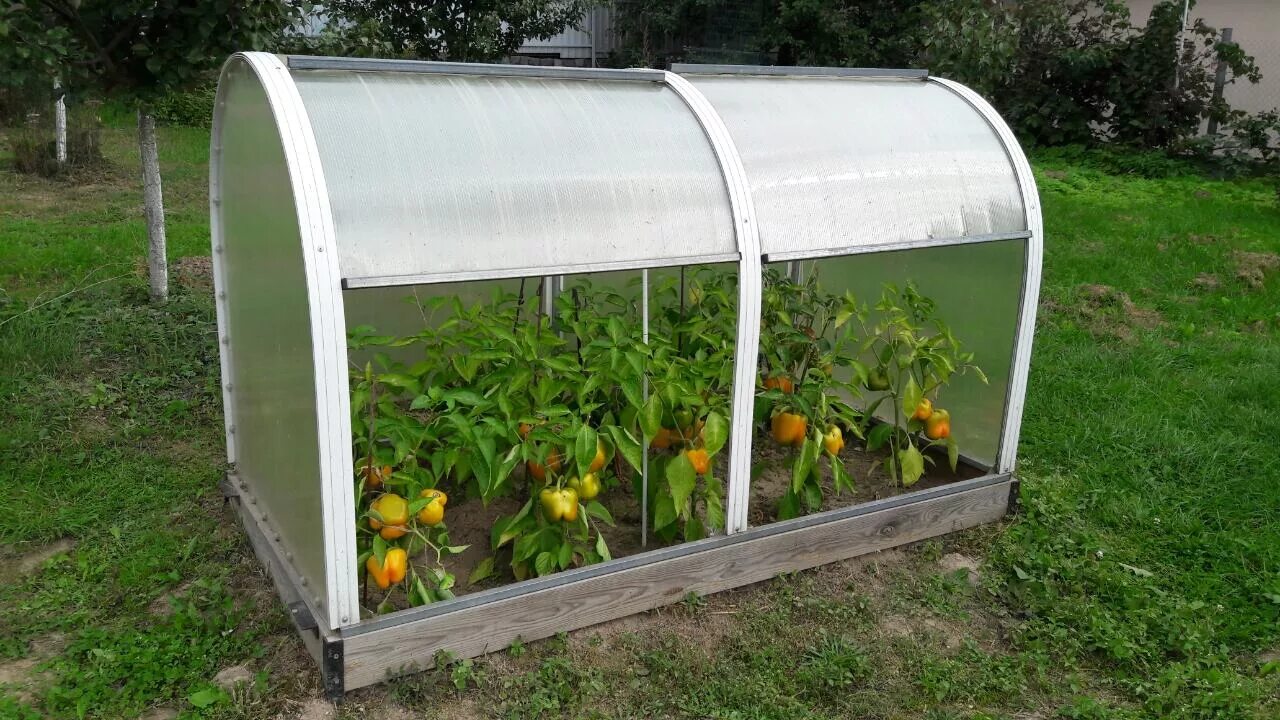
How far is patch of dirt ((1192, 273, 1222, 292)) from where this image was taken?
23.0ft

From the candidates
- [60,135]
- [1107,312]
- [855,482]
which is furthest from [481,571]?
[60,135]

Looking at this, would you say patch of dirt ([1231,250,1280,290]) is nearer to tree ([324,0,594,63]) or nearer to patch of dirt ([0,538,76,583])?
tree ([324,0,594,63])

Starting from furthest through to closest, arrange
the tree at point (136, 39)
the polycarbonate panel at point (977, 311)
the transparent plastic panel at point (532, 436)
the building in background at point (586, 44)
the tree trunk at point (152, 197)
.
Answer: the building in background at point (586, 44) → the tree trunk at point (152, 197) → the tree at point (136, 39) → the polycarbonate panel at point (977, 311) → the transparent plastic panel at point (532, 436)

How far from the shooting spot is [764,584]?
357cm

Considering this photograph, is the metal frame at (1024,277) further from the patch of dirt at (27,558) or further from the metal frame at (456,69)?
the patch of dirt at (27,558)

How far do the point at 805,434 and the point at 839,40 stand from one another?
9.75 metres

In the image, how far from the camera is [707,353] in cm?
378

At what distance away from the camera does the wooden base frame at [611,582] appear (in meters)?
2.85

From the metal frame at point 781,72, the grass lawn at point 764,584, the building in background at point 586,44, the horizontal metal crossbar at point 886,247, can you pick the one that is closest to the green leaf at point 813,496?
the grass lawn at point 764,584

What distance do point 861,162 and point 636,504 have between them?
155 centimetres

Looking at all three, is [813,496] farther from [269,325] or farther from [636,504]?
[269,325]

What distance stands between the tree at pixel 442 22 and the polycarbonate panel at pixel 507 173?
5.10m

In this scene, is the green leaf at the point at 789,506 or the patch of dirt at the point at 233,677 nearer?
the patch of dirt at the point at 233,677

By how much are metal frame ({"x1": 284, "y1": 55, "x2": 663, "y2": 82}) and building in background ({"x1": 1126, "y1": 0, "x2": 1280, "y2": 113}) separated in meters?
10.6
